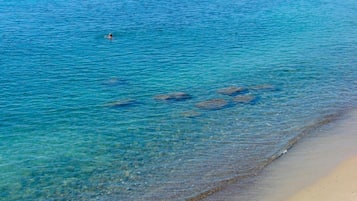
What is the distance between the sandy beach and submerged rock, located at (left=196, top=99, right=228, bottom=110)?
13660mm

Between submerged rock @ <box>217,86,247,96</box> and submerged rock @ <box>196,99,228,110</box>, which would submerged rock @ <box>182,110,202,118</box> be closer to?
submerged rock @ <box>196,99,228,110</box>

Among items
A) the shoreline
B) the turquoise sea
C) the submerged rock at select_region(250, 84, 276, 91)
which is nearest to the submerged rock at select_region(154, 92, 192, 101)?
the turquoise sea

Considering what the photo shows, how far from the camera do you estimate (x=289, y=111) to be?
47062 millimetres

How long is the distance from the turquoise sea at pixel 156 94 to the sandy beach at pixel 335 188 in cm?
451

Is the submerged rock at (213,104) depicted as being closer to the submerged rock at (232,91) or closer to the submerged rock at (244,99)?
the submerged rock at (244,99)

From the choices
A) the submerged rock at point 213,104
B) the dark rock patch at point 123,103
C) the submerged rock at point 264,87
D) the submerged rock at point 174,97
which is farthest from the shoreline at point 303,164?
the dark rock patch at point 123,103

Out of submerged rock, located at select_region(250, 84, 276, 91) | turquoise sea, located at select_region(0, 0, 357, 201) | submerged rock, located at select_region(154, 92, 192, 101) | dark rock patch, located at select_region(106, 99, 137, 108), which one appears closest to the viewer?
turquoise sea, located at select_region(0, 0, 357, 201)

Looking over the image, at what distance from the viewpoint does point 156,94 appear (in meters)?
50.7

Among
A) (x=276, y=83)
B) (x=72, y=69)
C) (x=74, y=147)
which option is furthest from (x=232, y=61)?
(x=74, y=147)

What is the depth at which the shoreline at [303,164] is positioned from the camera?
1337 inches

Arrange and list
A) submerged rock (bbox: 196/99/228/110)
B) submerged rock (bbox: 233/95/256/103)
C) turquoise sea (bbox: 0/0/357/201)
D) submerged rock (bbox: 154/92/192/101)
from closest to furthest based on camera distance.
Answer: turquoise sea (bbox: 0/0/357/201) → submerged rock (bbox: 196/99/228/110) → submerged rock (bbox: 233/95/256/103) → submerged rock (bbox: 154/92/192/101)

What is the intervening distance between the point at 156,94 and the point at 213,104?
6.05 meters

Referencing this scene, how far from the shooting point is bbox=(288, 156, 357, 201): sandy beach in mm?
32969

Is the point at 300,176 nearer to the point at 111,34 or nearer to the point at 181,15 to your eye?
the point at 111,34
